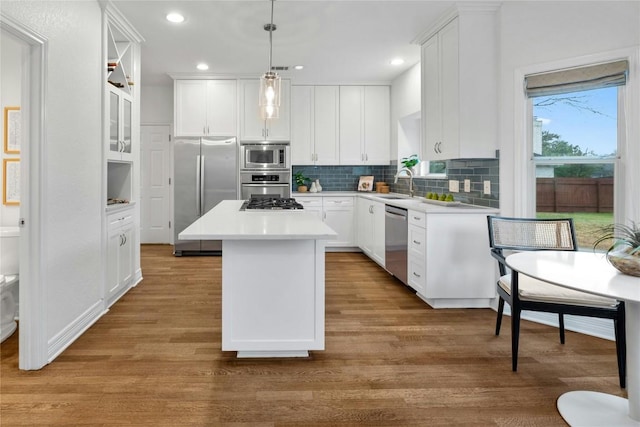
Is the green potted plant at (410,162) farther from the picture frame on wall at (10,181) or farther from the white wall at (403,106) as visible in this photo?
the picture frame on wall at (10,181)

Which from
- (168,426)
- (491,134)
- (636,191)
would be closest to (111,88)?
(168,426)

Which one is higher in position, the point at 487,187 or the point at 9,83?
the point at 9,83

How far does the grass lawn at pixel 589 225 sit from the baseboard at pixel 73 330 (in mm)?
3613

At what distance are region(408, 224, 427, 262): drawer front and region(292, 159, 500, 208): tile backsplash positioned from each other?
0.65 meters

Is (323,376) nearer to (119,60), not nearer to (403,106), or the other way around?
(119,60)

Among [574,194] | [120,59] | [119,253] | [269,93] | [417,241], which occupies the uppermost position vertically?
[120,59]

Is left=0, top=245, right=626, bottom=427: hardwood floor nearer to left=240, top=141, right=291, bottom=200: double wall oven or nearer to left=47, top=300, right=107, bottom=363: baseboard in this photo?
left=47, top=300, right=107, bottom=363: baseboard

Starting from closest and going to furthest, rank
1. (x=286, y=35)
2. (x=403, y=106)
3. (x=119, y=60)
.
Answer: (x=119, y=60) → (x=286, y=35) → (x=403, y=106)

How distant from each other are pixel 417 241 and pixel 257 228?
1943 mm

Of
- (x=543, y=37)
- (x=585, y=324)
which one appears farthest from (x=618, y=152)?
(x=585, y=324)

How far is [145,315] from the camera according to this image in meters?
3.41

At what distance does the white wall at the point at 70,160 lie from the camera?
98.2 inches

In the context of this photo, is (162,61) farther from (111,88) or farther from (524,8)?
(524,8)

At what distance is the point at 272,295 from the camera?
2.51 meters
